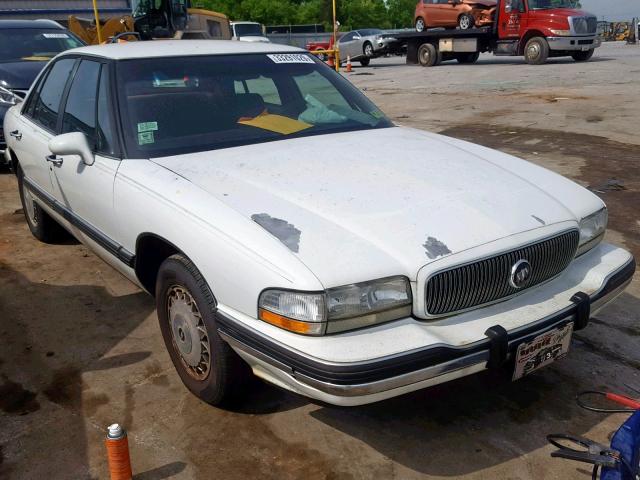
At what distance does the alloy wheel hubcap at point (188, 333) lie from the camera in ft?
9.13

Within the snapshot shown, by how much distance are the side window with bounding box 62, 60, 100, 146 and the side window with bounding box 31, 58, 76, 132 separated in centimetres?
22

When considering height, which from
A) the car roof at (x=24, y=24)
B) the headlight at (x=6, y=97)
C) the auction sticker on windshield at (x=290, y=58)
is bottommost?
the headlight at (x=6, y=97)

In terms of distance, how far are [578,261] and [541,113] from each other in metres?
8.53

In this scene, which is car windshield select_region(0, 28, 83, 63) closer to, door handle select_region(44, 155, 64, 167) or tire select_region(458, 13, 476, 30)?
door handle select_region(44, 155, 64, 167)

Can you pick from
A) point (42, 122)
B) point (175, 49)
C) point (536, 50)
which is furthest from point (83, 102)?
point (536, 50)

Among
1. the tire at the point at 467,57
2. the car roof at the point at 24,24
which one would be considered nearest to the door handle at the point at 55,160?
the car roof at the point at 24,24

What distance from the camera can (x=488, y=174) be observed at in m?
3.07

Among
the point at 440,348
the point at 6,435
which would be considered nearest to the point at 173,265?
the point at 6,435

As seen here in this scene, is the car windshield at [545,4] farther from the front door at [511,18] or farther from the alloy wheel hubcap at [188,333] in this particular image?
the alloy wheel hubcap at [188,333]

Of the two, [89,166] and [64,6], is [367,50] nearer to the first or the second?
[64,6]

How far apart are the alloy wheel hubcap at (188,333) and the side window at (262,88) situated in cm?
134

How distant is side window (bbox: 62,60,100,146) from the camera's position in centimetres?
362

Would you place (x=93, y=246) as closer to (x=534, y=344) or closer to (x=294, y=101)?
(x=294, y=101)

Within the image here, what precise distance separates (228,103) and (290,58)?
720 millimetres
